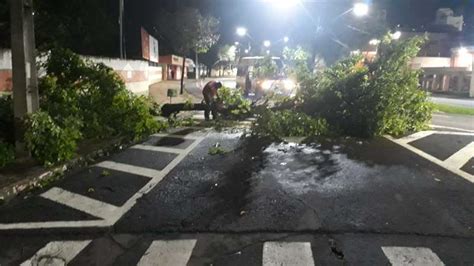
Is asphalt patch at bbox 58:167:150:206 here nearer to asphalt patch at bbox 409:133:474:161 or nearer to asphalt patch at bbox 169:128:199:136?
asphalt patch at bbox 169:128:199:136

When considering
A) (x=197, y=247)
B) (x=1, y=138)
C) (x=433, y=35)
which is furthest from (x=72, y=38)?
(x=433, y=35)

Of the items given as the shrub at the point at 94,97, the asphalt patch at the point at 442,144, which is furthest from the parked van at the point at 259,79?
the shrub at the point at 94,97

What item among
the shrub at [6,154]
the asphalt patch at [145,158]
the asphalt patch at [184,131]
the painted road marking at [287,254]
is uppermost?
the shrub at [6,154]

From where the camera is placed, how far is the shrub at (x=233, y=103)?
12711 mm

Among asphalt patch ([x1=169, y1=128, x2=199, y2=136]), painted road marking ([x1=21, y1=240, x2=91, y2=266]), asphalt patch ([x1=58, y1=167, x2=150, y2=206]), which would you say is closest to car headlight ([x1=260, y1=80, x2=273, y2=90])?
asphalt patch ([x1=169, y1=128, x2=199, y2=136])

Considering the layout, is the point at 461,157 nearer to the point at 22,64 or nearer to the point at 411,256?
the point at 411,256

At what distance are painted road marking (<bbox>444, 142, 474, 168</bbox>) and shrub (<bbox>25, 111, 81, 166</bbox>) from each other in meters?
7.10

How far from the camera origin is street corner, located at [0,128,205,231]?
489 cm

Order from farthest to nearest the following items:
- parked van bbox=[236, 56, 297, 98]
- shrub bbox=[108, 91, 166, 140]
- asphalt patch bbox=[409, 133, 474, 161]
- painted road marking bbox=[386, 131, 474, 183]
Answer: parked van bbox=[236, 56, 297, 98], shrub bbox=[108, 91, 166, 140], asphalt patch bbox=[409, 133, 474, 161], painted road marking bbox=[386, 131, 474, 183]

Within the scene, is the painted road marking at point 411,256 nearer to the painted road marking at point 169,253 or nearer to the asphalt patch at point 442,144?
the painted road marking at point 169,253

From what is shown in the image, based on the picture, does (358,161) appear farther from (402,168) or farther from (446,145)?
(446,145)

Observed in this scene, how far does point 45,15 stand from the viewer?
67.2ft

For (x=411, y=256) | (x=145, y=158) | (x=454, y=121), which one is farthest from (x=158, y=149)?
(x=454, y=121)

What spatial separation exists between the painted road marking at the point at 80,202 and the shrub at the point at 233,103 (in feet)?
24.2
